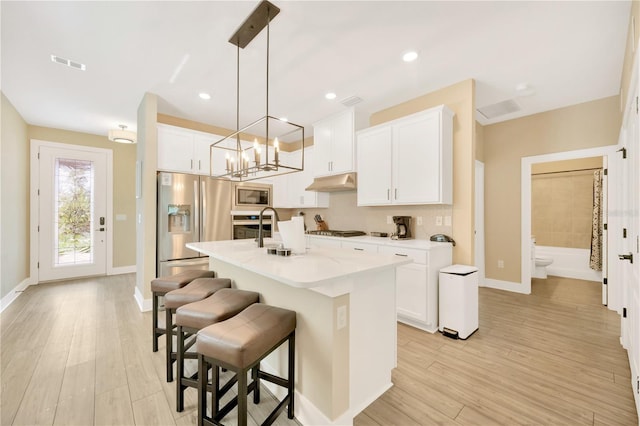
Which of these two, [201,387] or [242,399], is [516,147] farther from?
[201,387]

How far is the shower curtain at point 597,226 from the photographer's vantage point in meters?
4.87

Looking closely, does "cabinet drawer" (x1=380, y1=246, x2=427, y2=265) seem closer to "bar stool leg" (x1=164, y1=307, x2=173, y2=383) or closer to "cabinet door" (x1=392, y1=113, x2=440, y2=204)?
"cabinet door" (x1=392, y1=113, x2=440, y2=204)

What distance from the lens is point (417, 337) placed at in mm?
2709

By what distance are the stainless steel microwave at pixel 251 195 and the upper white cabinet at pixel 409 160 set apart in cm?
184

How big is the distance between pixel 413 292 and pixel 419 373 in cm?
92

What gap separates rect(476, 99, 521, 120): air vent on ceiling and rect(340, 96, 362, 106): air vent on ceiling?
1754 mm

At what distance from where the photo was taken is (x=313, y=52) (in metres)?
2.53

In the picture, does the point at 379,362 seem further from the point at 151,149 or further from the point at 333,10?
the point at 151,149

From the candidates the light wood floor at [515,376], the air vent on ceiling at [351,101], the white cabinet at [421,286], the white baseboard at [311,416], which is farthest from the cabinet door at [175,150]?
the light wood floor at [515,376]

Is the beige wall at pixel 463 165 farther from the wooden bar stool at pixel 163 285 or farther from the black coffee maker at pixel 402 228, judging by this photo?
the wooden bar stool at pixel 163 285

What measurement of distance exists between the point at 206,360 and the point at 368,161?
9.80 feet

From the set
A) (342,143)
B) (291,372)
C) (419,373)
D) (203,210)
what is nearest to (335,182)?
(342,143)

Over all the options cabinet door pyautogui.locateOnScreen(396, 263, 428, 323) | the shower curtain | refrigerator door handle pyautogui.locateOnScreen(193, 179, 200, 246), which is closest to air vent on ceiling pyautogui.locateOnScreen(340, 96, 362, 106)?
cabinet door pyautogui.locateOnScreen(396, 263, 428, 323)

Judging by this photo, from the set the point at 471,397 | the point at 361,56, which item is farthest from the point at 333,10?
the point at 471,397
